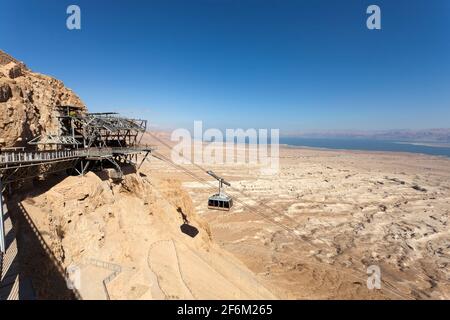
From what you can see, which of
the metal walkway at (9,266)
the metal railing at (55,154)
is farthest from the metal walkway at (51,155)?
the metal walkway at (9,266)

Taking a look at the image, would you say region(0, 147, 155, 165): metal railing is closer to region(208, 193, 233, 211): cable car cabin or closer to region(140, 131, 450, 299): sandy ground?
region(208, 193, 233, 211): cable car cabin

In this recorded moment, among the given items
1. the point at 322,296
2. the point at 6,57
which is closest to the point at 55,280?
the point at 322,296

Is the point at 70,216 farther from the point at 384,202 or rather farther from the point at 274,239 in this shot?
the point at 384,202

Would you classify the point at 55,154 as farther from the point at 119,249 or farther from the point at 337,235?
the point at 337,235

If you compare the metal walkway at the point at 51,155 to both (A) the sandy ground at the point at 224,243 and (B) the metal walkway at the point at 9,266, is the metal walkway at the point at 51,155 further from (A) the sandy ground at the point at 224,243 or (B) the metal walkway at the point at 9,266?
(B) the metal walkway at the point at 9,266

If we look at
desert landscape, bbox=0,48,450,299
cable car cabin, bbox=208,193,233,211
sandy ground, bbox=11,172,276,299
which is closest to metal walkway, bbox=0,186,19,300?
desert landscape, bbox=0,48,450,299

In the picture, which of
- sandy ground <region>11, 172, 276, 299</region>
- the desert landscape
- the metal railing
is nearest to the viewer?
sandy ground <region>11, 172, 276, 299</region>
